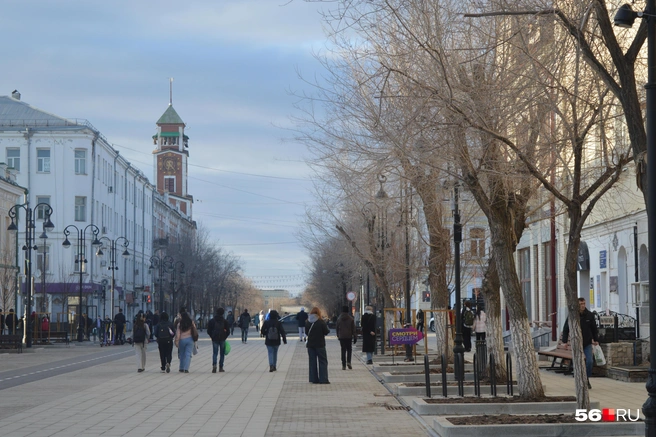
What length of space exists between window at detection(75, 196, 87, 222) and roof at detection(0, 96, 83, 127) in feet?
18.3

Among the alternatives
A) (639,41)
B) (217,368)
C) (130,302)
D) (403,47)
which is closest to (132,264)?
(130,302)

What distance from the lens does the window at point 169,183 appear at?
143 metres

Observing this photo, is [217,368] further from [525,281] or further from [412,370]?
[525,281]

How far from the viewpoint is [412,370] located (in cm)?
2534

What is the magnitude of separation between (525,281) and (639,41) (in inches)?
1411

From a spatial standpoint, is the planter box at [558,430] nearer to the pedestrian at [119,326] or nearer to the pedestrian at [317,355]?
the pedestrian at [317,355]

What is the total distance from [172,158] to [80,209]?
68.6 meters

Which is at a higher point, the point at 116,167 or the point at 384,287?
the point at 116,167

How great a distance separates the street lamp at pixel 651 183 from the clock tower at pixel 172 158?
13207 cm

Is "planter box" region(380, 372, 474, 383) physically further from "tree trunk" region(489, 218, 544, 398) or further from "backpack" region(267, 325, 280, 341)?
"tree trunk" region(489, 218, 544, 398)

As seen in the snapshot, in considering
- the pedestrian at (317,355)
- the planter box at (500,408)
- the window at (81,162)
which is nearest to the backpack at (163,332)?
the pedestrian at (317,355)

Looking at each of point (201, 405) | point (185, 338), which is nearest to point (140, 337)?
point (185, 338)

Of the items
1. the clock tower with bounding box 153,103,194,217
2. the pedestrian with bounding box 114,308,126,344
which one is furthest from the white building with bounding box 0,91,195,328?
the clock tower with bounding box 153,103,194,217

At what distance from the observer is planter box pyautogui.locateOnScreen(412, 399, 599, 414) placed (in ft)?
48.6
